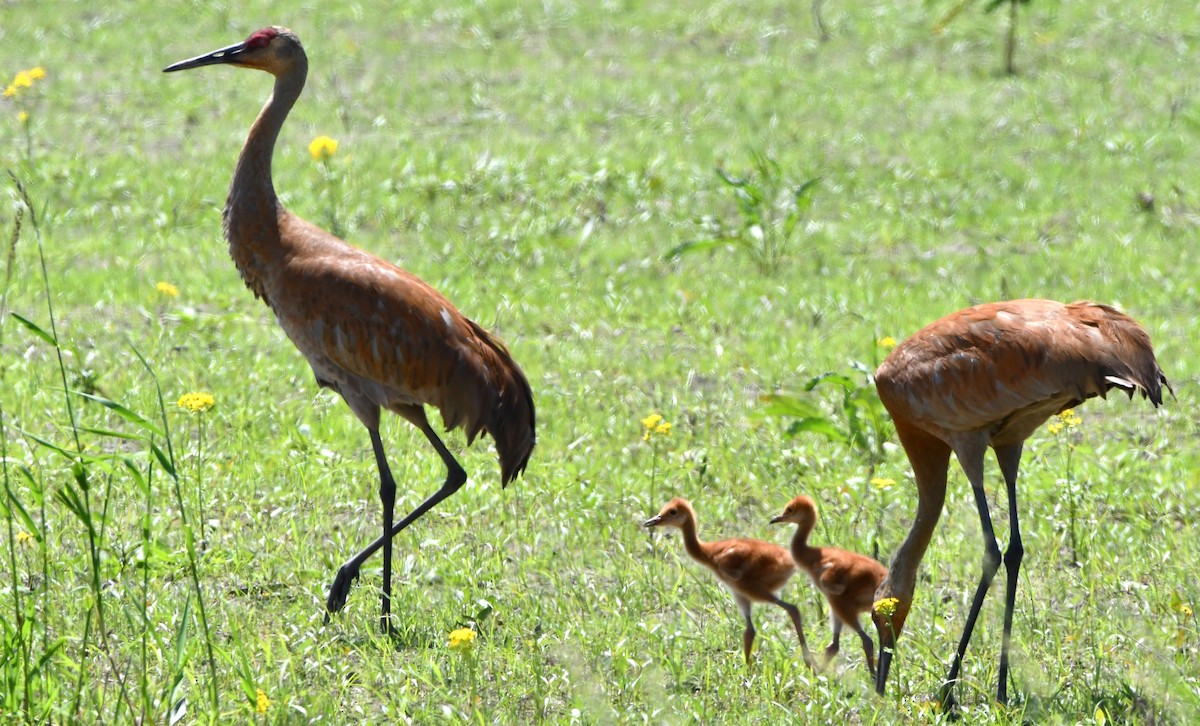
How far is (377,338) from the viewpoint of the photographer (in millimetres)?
5098

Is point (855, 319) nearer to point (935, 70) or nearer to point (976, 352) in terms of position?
point (976, 352)

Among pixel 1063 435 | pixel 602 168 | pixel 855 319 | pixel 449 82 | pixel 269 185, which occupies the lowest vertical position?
pixel 1063 435

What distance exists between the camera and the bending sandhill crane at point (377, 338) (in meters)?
5.11

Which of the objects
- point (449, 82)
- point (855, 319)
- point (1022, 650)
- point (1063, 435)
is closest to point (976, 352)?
point (1022, 650)

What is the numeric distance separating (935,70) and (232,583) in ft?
30.0

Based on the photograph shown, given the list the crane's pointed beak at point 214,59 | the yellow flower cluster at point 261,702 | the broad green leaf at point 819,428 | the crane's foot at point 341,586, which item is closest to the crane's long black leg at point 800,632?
the crane's foot at point 341,586

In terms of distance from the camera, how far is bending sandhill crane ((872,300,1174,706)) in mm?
4223

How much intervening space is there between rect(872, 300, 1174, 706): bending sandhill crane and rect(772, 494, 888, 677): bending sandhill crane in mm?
136

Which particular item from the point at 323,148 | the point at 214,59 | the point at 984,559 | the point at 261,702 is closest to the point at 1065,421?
the point at 984,559

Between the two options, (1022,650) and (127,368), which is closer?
(1022,650)

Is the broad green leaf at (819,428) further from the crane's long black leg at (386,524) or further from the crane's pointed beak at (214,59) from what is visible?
the crane's pointed beak at (214,59)

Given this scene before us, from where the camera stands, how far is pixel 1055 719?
407 centimetres

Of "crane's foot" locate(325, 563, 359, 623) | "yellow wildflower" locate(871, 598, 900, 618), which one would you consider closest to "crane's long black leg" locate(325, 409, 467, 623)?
"crane's foot" locate(325, 563, 359, 623)

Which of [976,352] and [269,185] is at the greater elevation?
[269,185]
